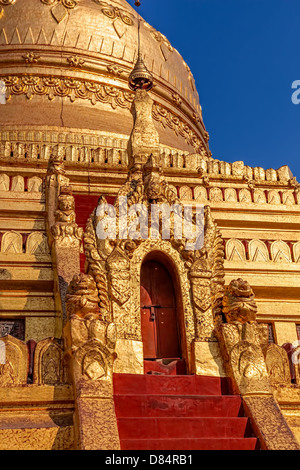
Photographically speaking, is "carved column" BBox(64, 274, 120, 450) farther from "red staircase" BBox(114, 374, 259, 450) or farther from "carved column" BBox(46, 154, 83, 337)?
"carved column" BBox(46, 154, 83, 337)

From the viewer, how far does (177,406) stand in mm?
7609

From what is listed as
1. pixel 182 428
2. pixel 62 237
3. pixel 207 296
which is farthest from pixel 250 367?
pixel 62 237

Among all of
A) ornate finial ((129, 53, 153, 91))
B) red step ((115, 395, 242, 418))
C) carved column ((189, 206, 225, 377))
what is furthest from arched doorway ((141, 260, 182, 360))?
ornate finial ((129, 53, 153, 91))

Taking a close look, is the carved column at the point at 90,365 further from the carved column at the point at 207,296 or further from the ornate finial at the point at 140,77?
the ornate finial at the point at 140,77

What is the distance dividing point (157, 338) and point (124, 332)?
2.74 ft

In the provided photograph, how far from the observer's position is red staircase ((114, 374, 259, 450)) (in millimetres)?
7016

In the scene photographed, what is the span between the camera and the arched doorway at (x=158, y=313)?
9.54m

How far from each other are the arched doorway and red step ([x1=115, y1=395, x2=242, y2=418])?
1717 millimetres

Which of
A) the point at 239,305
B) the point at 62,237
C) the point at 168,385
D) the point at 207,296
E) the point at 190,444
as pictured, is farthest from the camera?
the point at 62,237

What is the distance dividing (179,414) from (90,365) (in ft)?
3.70

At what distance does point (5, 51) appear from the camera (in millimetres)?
20922

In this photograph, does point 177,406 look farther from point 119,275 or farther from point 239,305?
point 119,275

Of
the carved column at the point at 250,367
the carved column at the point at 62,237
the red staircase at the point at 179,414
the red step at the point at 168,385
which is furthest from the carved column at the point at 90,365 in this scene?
the carved column at the point at 250,367

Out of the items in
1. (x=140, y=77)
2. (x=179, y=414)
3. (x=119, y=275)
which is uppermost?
(x=140, y=77)
